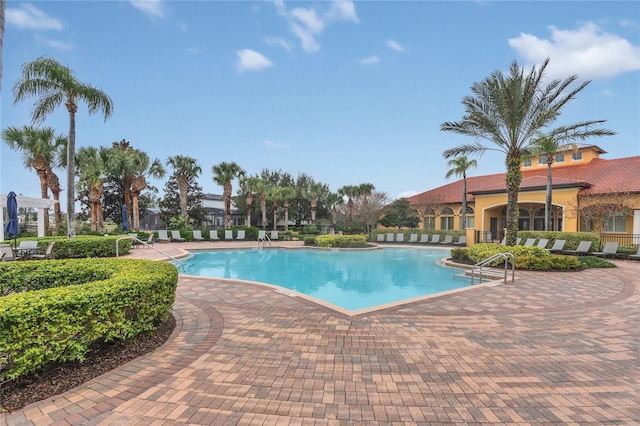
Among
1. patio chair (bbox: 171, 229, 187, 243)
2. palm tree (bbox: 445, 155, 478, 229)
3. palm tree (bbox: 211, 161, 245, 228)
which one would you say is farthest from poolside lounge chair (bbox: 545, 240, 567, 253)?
patio chair (bbox: 171, 229, 187, 243)

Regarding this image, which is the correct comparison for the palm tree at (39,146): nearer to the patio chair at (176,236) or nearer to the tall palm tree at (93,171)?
the tall palm tree at (93,171)

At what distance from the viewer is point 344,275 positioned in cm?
1330

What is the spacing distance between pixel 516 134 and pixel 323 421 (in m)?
14.4

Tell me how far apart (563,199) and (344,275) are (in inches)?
770

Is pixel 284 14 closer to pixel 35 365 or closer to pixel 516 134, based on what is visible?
pixel 516 134

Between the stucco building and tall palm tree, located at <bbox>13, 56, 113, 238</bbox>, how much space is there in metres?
26.7

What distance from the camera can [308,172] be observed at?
51344 millimetres

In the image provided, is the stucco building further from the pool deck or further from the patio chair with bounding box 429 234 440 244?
the pool deck

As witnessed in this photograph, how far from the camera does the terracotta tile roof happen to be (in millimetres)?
22016

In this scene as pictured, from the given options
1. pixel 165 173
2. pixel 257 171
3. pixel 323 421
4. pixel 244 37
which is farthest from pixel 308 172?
pixel 323 421

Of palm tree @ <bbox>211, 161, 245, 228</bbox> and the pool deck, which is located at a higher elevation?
palm tree @ <bbox>211, 161, 245, 228</bbox>

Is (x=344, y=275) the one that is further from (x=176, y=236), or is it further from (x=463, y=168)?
(x=463, y=168)

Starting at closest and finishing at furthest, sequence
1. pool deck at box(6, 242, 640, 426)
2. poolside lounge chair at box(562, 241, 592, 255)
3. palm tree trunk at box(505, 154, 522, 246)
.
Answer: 1. pool deck at box(6, 242, 640, 426)
2. palm tree trunk at box(505, 154, 522, 246)
3. poolside lounge chair at box(562, 241, 592, 255)

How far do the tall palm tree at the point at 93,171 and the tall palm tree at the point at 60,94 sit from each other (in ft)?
37.1
